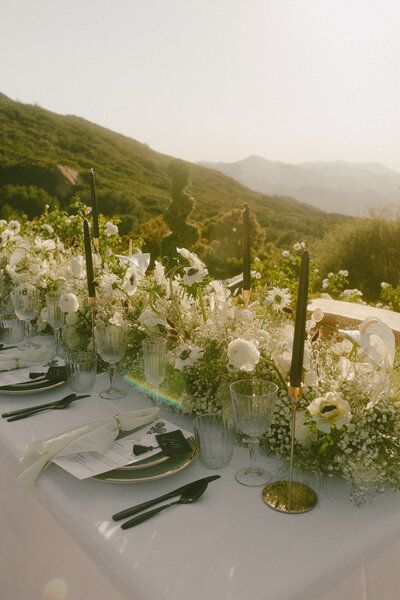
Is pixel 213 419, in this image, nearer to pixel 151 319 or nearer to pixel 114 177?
pixel 151 319

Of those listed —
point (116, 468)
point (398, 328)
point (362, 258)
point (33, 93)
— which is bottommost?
point (362, 258)

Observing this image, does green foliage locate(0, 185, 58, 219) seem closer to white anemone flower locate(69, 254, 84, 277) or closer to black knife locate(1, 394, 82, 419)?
white anemone flower locate(69, 254, 84, 277)

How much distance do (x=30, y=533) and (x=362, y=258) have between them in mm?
11474

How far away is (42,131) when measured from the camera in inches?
1430

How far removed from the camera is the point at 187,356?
6.29ft

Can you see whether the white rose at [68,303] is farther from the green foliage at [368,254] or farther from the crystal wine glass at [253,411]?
the green foliage at [368,254]

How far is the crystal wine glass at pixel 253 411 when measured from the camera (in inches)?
60.5

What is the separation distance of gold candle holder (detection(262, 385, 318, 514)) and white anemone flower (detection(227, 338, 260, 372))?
0.20m

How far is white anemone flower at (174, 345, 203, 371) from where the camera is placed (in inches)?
74.8

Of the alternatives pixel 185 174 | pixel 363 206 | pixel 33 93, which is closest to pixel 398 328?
pixel 185 174

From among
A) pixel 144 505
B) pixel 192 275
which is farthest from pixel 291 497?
pixel 192 275

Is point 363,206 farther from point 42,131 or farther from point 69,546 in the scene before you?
point 42,131

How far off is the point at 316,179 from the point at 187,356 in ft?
121

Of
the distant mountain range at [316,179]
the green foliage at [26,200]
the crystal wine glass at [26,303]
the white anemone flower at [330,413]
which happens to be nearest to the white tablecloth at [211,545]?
the white anemone flower at [330,413]
